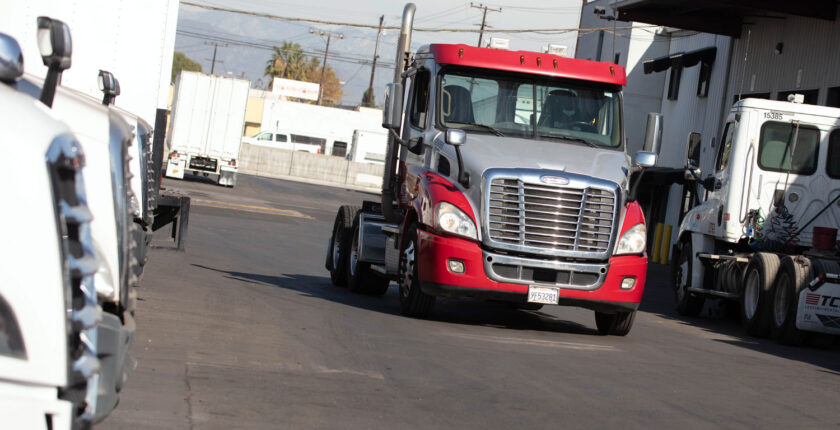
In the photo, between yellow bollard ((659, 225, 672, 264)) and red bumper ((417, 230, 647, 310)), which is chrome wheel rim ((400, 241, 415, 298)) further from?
yellow bollard ((659, 225, 672, 264))

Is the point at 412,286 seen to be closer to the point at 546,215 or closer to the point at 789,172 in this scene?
the point at 546,215

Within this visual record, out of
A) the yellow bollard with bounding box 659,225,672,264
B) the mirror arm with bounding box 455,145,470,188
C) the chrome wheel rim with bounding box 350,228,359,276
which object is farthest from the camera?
the yellow bollard with bounding box 659,225,672,264

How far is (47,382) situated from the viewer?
301 cm

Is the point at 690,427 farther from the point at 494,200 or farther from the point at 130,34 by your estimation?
the point at 130,34

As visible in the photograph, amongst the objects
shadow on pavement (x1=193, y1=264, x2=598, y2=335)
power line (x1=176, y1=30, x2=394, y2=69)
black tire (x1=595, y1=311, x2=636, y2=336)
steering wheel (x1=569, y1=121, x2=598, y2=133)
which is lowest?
shadow on pavement (x1=193, y1=264, x2=598, y2=335)

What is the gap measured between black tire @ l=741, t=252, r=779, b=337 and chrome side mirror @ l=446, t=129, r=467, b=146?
5.04 m

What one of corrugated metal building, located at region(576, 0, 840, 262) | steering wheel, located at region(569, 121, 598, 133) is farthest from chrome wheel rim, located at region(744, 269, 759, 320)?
corrugated metal building, located at region(576, 0, 840, 262)

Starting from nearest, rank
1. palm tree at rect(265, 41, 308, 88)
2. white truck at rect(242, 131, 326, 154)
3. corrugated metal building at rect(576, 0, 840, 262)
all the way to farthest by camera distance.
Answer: corrugated metal building at rect(576, 0, 840, 262)
white truck at rect(242, 131, 326, 154)
palm tree at rect(265, 41, 308, 88)

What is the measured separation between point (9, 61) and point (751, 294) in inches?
535

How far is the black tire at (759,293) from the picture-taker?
47.8 ft

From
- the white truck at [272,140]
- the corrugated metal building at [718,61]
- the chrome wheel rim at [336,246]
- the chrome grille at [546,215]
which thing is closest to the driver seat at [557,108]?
the chrome grille at [546,215]

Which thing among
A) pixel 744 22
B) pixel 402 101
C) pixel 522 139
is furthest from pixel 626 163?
pixel 744 22

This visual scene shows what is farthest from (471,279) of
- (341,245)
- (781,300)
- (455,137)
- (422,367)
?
(781,300)

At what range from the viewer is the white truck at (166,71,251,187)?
42625 mm
